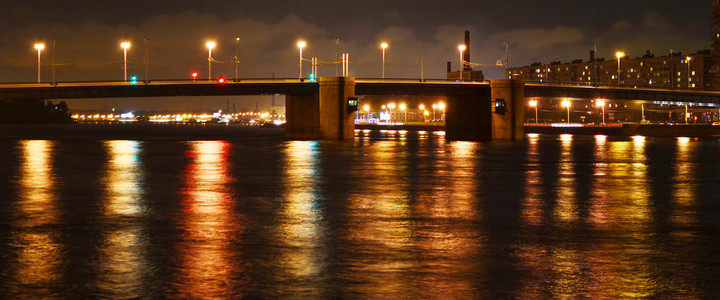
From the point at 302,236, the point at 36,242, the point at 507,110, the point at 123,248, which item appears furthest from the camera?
the point at 507,110

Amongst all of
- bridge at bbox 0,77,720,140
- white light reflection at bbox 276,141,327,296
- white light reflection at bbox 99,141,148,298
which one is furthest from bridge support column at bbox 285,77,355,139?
white light reflection at bbox 99,141,148,298

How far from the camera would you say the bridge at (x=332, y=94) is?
104m

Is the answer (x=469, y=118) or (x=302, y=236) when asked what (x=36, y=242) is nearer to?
(x=302, y=236)

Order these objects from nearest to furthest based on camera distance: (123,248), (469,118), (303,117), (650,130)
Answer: (123,248) → (303,117) → (469,118) → (650,130)

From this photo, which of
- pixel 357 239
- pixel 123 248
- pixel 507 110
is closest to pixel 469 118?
pixel 507 110

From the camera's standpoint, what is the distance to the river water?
10.6 metres

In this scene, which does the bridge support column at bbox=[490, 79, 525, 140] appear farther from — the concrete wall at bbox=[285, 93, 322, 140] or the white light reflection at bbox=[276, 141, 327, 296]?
the white light reflection at bbox=[276, 141, 327, 296]

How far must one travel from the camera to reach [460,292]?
10188mm

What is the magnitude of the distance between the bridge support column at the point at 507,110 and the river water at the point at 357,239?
260 ft

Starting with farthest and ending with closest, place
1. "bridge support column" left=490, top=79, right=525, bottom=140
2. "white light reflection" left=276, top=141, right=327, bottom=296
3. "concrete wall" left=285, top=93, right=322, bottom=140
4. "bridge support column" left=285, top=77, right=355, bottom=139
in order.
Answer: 1. "bridge support column" left=490, top=79, right=525, bottom=140
2. "concrete wall" left=285, top=93, right=322, bottom=140
3. "bridge support column" left=285, top=77, right=355, bottom=139
4. "white light reflection" left=276, top=141, right=327, bottom=296

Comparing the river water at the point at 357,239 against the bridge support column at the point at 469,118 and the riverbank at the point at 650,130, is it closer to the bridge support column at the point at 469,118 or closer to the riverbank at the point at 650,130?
the bridge support column at the point at 469,118

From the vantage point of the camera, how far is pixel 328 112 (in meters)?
104

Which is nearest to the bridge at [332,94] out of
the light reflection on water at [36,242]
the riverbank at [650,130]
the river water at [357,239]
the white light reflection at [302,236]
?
the riverbank at [650,130]

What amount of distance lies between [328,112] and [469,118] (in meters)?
21.6
